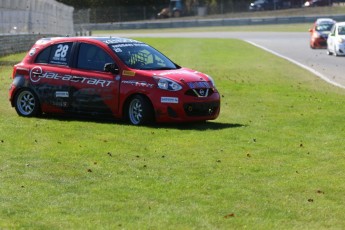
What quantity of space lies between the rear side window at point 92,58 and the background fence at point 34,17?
20611 millimetres

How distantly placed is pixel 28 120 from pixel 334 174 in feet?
21.1

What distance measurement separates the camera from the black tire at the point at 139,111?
13906 millimetres

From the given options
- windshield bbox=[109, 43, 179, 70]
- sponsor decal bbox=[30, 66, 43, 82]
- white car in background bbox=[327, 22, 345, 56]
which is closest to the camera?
windshield bbox=[109, 43, 179, 70]

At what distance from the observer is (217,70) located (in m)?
27.5

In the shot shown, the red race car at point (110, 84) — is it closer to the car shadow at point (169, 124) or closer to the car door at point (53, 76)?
the car door at point (53, 76)

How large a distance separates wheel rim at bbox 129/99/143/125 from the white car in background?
22.4 metres

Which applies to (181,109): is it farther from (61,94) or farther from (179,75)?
(61,94)

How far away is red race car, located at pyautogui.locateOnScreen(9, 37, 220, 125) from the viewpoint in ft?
45.6

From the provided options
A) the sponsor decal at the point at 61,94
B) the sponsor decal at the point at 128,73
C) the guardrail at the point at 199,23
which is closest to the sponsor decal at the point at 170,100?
the sponsor decal at the point at 128,73

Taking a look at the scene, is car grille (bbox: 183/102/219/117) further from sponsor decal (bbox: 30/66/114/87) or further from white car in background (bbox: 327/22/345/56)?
white car in background (bbox: 327/22/345/56)

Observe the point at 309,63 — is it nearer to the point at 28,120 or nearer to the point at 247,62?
the point at 247,62

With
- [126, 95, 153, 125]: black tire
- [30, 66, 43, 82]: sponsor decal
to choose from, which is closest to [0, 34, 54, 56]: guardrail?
[30, 66, 43, 82]: sponsor decal

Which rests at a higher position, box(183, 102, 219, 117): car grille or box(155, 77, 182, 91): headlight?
box(155, 77, 182, 91): headlight

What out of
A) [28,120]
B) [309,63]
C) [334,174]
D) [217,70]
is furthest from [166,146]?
[309,63]
